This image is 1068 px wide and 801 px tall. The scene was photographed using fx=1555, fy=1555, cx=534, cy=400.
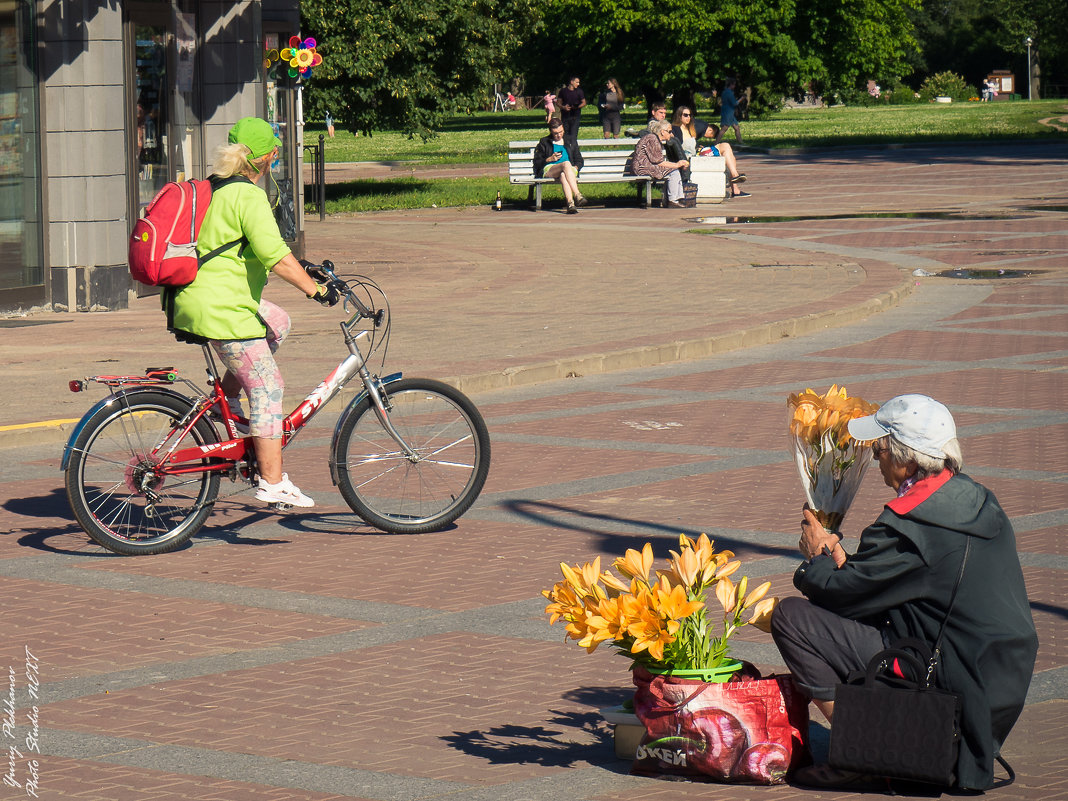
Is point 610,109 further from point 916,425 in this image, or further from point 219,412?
point 916,425

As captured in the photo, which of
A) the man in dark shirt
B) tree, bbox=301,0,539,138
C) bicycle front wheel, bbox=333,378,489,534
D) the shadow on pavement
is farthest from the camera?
the man in dark shirt

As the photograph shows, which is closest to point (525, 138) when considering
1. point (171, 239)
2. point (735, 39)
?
point (735, 39)

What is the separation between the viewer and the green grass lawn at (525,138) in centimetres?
2841

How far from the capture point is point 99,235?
49.9 feet

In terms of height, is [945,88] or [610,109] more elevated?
[945,88]

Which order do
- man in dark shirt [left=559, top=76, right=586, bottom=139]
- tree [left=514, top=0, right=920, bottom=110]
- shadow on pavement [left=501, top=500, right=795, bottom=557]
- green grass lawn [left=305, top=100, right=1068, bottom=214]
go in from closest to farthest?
1. shadow on pavement [left=501, top=500, right=795, bottom=557]
2. green grass lawn [left=305, top=100, right=1068, bottom=214]
3. man in dark shirt [left=559, top=76, right=586, bottom=139]
4. tree [left=514, top=0, right=920, bottom=110]

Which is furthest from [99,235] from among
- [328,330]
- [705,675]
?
[705,675]

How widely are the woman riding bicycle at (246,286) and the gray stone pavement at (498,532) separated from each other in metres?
0.65

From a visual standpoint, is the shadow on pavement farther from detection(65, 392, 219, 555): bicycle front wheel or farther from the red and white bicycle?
detection(65, 392, 219, 555): bicycle front wheel

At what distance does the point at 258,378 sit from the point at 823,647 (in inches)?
134

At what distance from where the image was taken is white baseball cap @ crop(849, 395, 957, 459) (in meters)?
4.21

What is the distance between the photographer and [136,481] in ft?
23.0

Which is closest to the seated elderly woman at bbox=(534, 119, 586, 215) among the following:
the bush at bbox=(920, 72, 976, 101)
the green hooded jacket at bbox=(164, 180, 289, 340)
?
the green hooded jacket at bbox=(164, 180, 289, 340)

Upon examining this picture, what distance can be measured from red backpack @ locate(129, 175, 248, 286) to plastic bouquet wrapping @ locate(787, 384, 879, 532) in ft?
10.3
